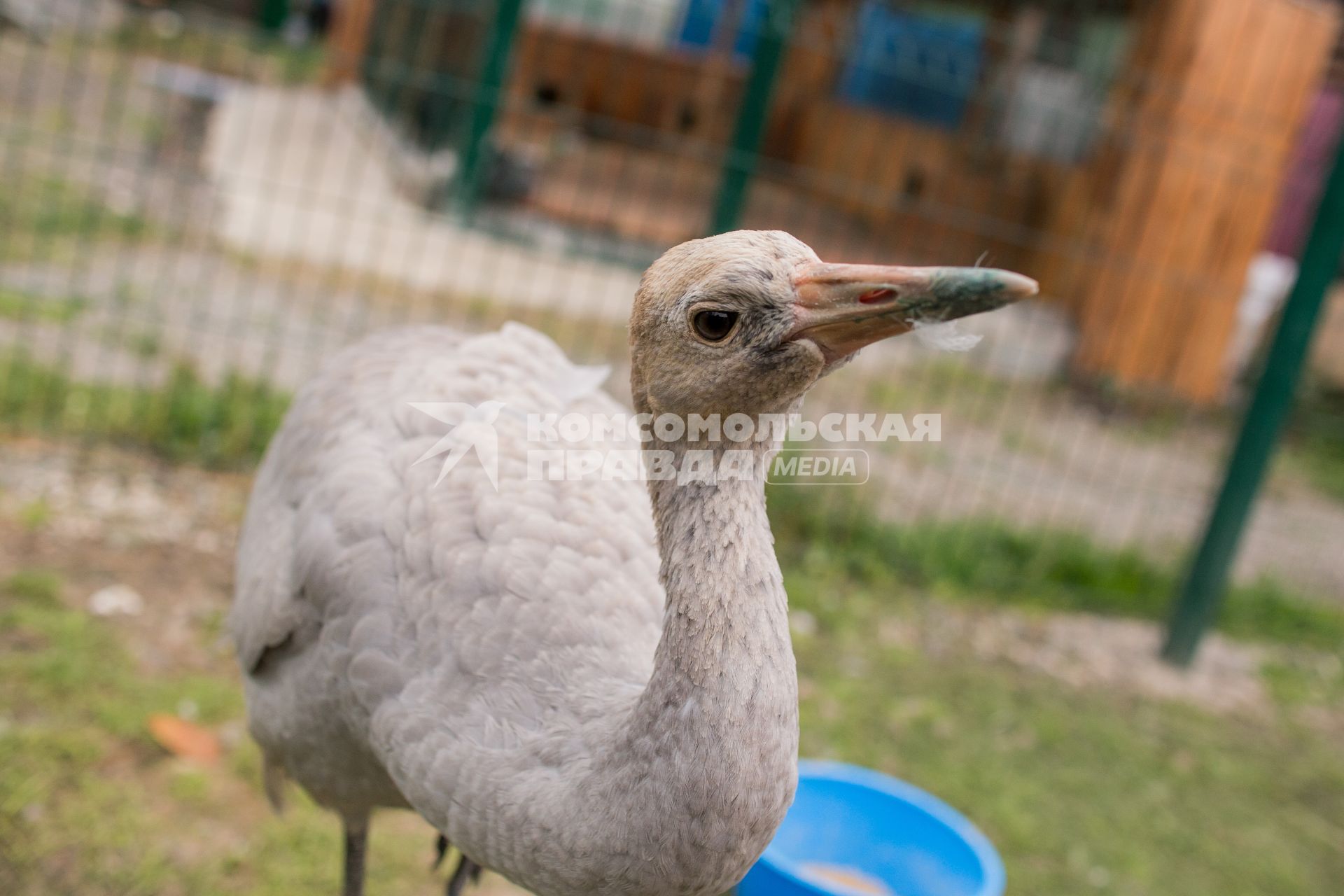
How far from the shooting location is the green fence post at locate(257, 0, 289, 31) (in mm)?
12453

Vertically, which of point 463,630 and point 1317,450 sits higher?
point 463,630

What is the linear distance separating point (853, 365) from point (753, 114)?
8.63 feet

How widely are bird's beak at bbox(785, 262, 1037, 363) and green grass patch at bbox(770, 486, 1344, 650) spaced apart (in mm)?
3289

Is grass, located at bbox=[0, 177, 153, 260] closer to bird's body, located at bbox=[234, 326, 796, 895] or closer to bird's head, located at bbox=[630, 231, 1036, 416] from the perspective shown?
bird's body, located at bbox=[234, 326, 796, 895]

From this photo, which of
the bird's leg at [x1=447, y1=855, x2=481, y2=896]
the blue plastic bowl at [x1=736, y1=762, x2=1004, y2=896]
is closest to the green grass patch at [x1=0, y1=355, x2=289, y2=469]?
the bird's leg at [x1=447, y1=855, x2=481, y2=896]

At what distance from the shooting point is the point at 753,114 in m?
4.91

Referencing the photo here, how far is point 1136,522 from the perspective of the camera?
6453 millimetres

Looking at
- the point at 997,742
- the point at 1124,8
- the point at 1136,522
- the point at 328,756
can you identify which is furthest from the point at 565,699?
the point at 1124,8

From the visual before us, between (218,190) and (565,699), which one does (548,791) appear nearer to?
(565,699)

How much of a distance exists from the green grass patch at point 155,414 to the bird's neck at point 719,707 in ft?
10.8

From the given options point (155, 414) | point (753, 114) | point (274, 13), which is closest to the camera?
point (155, 414)

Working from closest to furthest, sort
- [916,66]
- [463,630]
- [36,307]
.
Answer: [463,630], [36,307], [916,66]

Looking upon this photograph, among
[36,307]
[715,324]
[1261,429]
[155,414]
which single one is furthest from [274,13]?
[715,324]

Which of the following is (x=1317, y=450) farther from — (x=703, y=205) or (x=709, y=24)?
(x=709, y=24)
